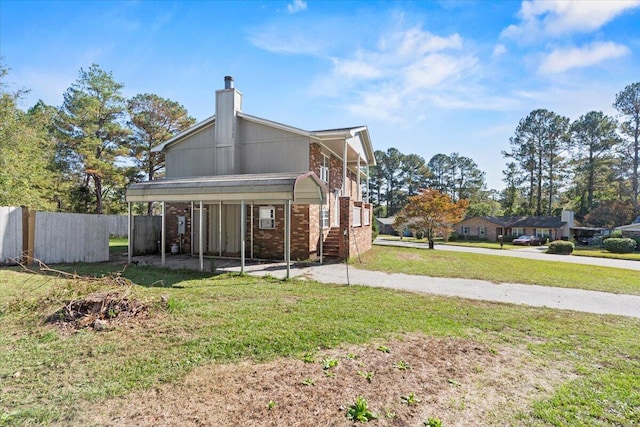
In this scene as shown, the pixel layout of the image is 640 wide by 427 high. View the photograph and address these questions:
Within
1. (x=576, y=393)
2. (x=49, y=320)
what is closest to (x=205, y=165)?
(x=49, y=320)

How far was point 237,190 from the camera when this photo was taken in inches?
357

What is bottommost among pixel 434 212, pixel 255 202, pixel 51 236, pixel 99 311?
pixel 99 311

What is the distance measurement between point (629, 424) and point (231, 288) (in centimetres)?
671

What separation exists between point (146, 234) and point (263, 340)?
1165 cm

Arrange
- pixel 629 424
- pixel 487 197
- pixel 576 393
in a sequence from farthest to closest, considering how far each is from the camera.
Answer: pixel 487 197, pixel 576 393, pixel 629 424

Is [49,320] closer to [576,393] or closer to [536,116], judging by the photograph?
[576,393]

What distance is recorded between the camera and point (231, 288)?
24.0ft

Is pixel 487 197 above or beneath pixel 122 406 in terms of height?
above

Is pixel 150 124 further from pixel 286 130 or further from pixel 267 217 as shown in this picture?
pixel 267 217

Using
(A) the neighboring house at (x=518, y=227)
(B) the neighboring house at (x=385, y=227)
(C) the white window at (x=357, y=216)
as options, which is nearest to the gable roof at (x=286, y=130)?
(C) the white window at (x=357, y=216)

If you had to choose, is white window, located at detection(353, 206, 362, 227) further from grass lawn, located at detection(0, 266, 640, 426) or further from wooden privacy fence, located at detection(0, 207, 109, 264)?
wooden privacy fence, located at detection(0, 207, 109, 264)

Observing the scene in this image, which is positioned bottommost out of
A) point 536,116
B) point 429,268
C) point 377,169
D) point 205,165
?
point 429,268

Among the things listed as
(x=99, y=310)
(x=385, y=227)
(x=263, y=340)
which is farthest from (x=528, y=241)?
(x=99, y=310)

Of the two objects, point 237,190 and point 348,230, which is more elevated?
point 237,190
